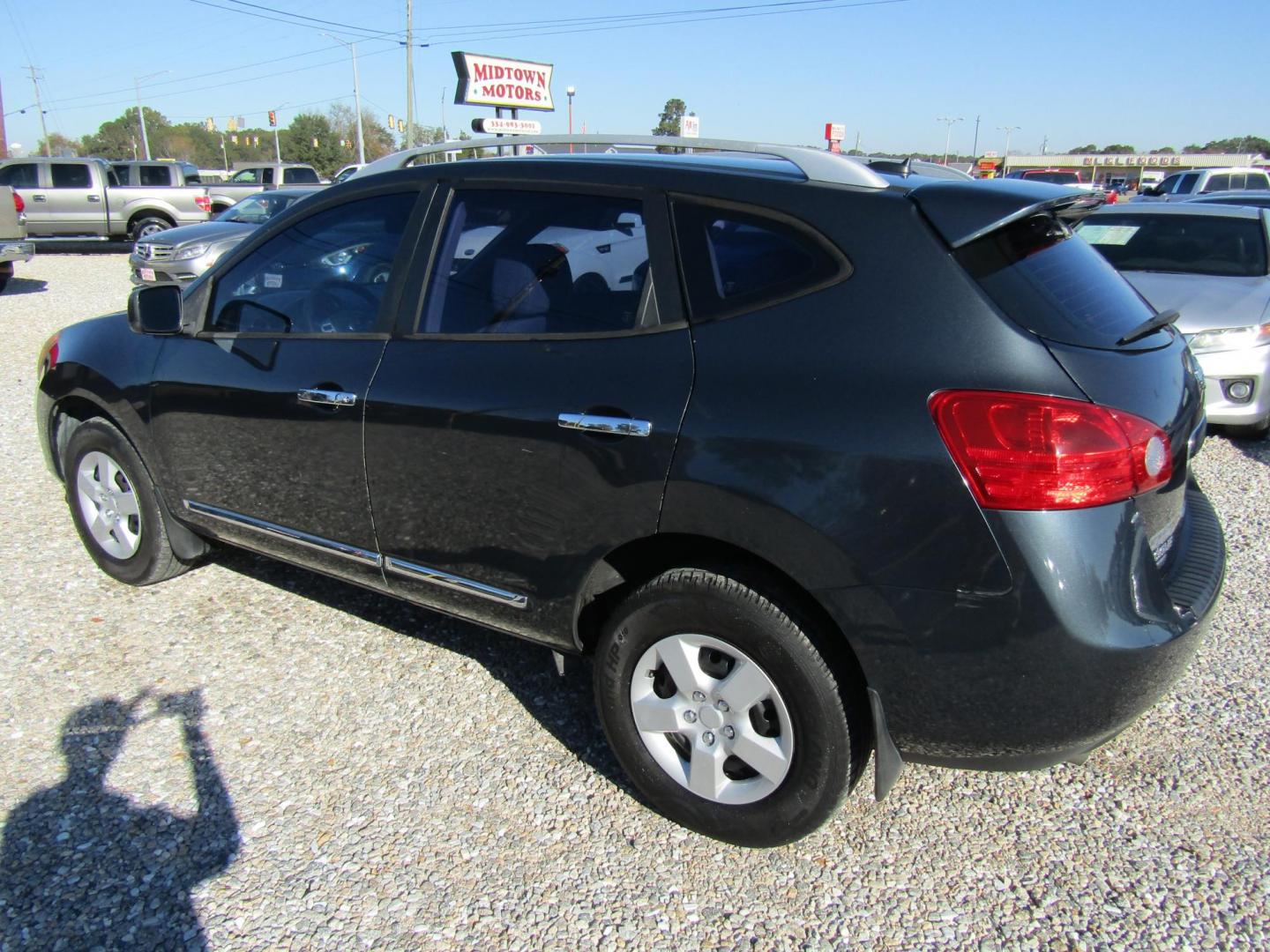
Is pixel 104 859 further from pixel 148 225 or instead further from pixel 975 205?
pixel 148 225

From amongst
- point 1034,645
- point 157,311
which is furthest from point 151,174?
point 1034,645

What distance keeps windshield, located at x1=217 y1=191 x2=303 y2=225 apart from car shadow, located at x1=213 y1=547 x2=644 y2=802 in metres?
12.1

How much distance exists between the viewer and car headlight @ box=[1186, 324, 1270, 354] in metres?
6.06

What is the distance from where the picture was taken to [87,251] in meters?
21.5

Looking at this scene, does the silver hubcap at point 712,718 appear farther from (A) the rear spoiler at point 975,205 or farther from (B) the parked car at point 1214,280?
(B) the parked car at point 1214,280

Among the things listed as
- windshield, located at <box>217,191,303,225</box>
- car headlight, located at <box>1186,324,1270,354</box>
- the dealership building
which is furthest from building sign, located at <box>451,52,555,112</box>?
the dealership building

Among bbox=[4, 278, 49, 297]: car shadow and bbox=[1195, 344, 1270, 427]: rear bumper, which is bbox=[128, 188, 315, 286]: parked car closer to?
bbox=[4, 278, 49, 297]: car shadow

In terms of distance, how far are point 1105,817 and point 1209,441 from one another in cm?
493

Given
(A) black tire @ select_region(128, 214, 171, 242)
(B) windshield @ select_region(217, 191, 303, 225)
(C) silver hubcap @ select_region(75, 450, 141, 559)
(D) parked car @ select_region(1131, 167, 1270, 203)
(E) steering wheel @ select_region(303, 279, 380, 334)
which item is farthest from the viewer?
(A) black tire @ select_region(128, 214, 171, 242)

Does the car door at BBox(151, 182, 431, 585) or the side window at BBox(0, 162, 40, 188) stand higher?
the side window at BBox(0, 162, 40, 188)

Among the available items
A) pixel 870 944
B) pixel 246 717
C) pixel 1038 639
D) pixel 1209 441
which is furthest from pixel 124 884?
pixel 1209 441

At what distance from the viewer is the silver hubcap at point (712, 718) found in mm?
2332

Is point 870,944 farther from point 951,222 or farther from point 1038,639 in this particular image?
point 951,222

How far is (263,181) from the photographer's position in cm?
2380
